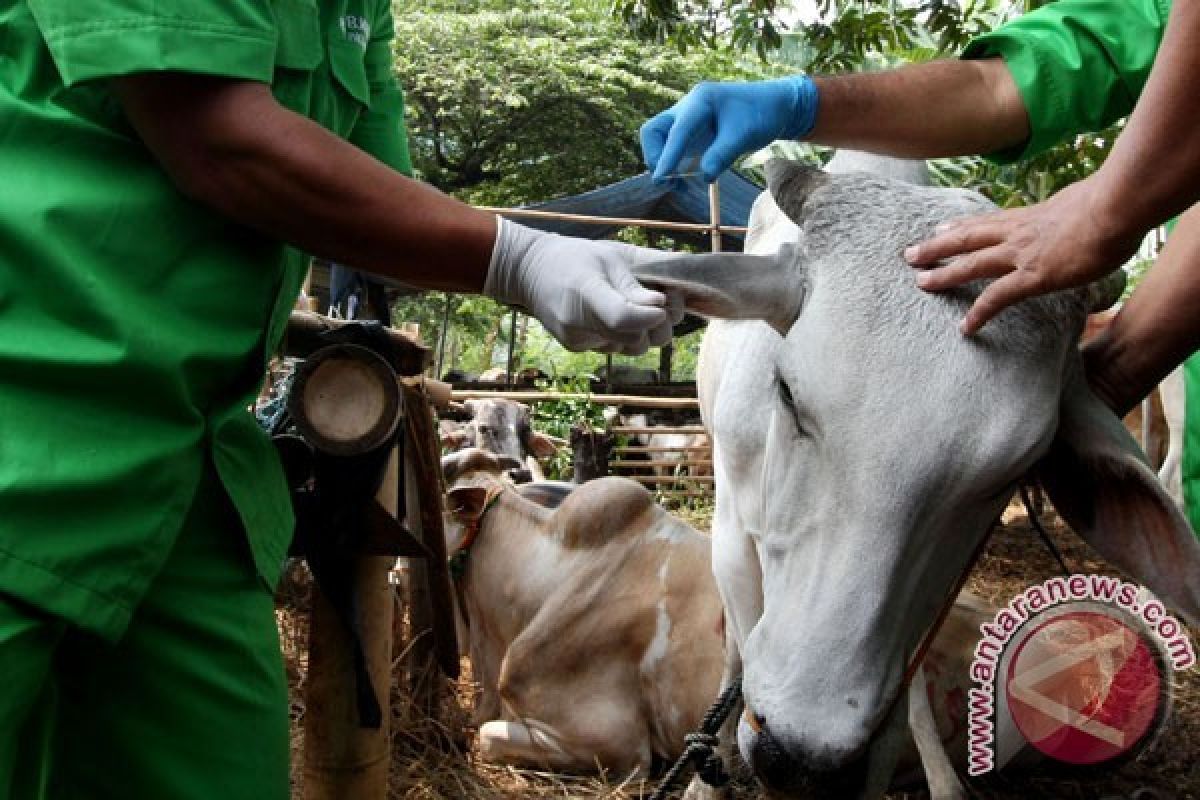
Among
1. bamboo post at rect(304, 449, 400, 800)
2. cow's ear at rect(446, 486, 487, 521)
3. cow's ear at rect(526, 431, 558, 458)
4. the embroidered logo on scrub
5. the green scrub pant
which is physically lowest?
cow's ear at rect(526, 431, 558, 458)

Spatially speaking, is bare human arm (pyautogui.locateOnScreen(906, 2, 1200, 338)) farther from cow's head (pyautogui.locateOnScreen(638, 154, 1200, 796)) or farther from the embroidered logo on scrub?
the embroidered logo on scrub

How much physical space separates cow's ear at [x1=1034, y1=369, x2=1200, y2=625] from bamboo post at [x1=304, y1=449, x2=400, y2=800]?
1.23 meters

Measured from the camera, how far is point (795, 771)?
5.17 feet

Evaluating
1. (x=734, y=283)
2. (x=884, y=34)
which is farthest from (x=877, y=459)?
(x=884, y=34)

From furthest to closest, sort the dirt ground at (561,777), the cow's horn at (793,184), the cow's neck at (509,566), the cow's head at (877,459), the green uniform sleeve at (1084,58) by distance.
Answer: the cow's neck at (509,566) < the dirt ground at (561,777) < the green uniform sleeve at (1084,58) < the cow's horn at (793,184) < the cow's head at (877,459)

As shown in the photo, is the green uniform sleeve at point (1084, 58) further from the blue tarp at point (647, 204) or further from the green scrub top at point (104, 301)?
the blue tarp at point (647, 204)

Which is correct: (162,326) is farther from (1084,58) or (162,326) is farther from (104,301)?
(1084,58)

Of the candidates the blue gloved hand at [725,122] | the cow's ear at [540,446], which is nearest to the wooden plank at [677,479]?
the cow's ear at [540,446]

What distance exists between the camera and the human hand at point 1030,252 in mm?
1603

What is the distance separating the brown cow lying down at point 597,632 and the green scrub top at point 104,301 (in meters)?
2.66

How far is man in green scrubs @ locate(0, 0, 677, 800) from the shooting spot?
51.7 inches

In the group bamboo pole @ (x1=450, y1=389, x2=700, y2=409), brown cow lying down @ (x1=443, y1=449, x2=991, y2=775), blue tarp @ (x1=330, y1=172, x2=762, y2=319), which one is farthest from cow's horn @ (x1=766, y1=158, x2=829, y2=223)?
blue tarp @ (x1=330, y1=172, x2=762, y2=319)

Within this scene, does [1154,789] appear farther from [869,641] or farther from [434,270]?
[434,270]

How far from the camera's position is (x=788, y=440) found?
177 centimetres
